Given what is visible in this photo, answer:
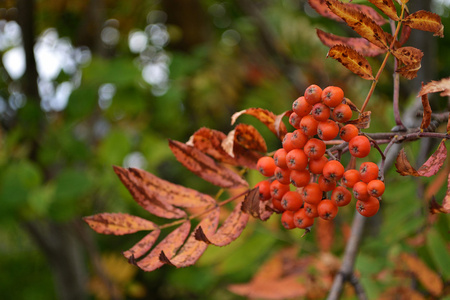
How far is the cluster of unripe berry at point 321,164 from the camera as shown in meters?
0.40

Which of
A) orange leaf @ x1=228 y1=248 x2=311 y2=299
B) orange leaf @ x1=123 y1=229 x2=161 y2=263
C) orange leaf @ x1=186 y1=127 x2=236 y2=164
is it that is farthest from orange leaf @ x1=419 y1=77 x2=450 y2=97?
orange leaf @ x1=228 y1=248 x2=311 y2=299

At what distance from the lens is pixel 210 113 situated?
2.52 meters

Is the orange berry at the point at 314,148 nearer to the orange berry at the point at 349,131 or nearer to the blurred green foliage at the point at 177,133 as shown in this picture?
the orange berry at the point at 349,131

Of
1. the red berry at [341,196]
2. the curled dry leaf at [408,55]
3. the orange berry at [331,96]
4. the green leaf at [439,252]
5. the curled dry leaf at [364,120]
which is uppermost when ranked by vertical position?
the curled dry leaf at [408,55]

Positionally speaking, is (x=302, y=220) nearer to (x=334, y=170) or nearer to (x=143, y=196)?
(x=334, y=170)

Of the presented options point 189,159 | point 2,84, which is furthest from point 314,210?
point 2,84

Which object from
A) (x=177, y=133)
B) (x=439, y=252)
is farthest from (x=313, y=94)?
(x=177, y=133)

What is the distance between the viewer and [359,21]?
1.40 feet

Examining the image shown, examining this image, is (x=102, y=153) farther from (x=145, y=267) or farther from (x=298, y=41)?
(x=298, y=41)

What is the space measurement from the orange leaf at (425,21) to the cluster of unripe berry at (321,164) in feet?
0.42

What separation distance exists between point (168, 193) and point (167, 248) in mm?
78

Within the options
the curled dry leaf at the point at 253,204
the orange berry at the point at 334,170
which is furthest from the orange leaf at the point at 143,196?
the orange berry at the point at 334,170

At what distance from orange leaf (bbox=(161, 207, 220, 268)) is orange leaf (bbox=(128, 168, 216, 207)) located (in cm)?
2

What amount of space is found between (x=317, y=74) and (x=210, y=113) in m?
0.72
